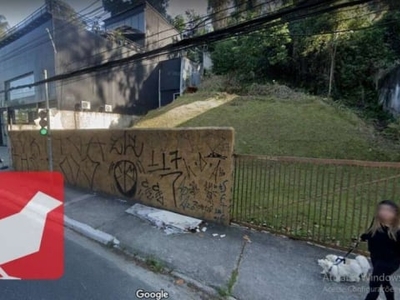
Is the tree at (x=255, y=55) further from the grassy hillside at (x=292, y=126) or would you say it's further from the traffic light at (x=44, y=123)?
the traffic light at (x=44, y=123)

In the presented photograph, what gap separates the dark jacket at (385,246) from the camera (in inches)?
108

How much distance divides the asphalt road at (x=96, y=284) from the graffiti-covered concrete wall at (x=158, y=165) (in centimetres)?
199

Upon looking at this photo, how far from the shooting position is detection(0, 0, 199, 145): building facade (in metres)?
16.0

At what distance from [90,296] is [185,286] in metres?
1.18

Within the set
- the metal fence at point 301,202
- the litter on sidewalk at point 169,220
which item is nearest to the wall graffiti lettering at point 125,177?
the litter on sidewalk at point 169,220

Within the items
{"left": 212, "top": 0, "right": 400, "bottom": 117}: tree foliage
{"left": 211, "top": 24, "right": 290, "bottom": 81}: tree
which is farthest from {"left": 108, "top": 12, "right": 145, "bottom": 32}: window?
{"left": 212, "top": 0, "right": 400, "bottom": 117}: tree foliage

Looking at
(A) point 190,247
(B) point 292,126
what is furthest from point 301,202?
(B) point 292,126

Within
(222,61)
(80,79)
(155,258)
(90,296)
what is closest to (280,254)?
(155,258)

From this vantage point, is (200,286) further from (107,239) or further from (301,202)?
(301,202)

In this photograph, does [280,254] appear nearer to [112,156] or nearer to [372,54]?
[112,156]

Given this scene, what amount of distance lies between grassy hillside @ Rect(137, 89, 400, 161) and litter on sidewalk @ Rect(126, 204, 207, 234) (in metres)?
5.25

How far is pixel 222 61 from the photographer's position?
2233 cm

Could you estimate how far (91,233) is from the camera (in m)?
5.34

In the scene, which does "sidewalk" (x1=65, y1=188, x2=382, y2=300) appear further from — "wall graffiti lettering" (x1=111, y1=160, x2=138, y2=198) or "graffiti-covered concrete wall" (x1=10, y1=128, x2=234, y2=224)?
"wall graffiti lettering" (x1=111, y1=160, x2=138, y2=198)
